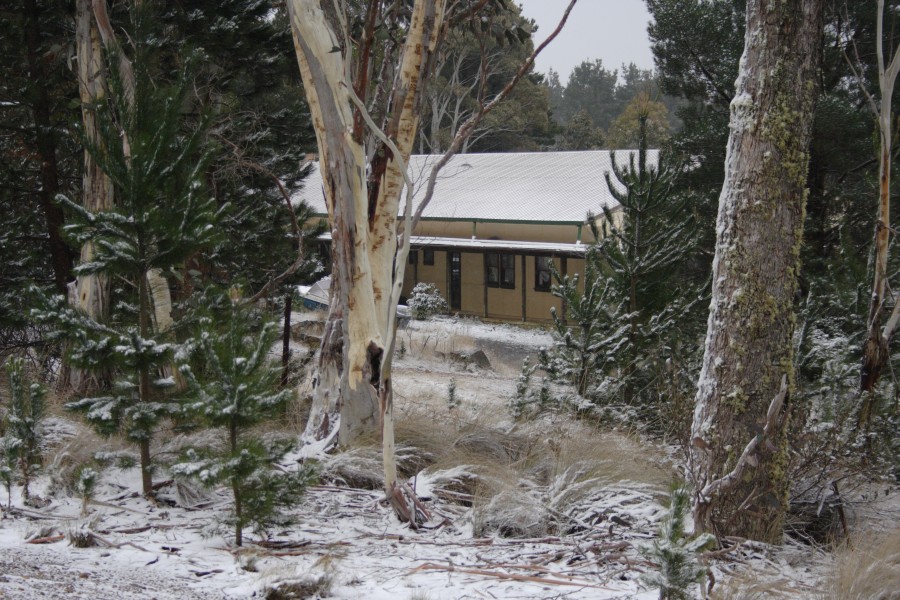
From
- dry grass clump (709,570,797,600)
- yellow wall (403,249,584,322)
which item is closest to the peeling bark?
dry grass clump (709,570,797,600)

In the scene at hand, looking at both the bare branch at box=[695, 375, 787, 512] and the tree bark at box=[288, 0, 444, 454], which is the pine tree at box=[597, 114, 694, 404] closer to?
the tree bark at box=[288, 0, 444, 454]

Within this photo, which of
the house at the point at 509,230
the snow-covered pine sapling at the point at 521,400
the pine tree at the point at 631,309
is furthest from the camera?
the house at the point at 509,230

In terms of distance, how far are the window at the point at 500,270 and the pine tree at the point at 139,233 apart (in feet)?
65.6

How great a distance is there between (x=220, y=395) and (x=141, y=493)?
1363 millimetres

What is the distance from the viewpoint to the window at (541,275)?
2373 centimetres

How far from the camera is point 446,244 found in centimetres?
2438

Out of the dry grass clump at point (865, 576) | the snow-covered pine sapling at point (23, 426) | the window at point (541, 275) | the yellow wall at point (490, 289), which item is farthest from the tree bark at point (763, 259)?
the window at point (541, 275)

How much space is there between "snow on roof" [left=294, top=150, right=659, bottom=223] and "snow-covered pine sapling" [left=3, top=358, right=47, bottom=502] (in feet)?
56.7

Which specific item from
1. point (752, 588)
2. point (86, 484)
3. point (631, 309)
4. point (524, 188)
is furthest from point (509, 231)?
point (752, 588)

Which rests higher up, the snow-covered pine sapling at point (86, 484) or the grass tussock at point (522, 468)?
the snow-covered pine sapling at point (86, 484)

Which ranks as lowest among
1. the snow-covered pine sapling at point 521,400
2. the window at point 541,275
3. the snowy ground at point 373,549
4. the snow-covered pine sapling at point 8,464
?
the window at point 541,275

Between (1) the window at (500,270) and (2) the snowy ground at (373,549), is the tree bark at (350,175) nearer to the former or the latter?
(2) the snowy ground at (373,549)

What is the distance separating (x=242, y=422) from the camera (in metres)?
4.07

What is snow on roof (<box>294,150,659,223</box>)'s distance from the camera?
23.0m
